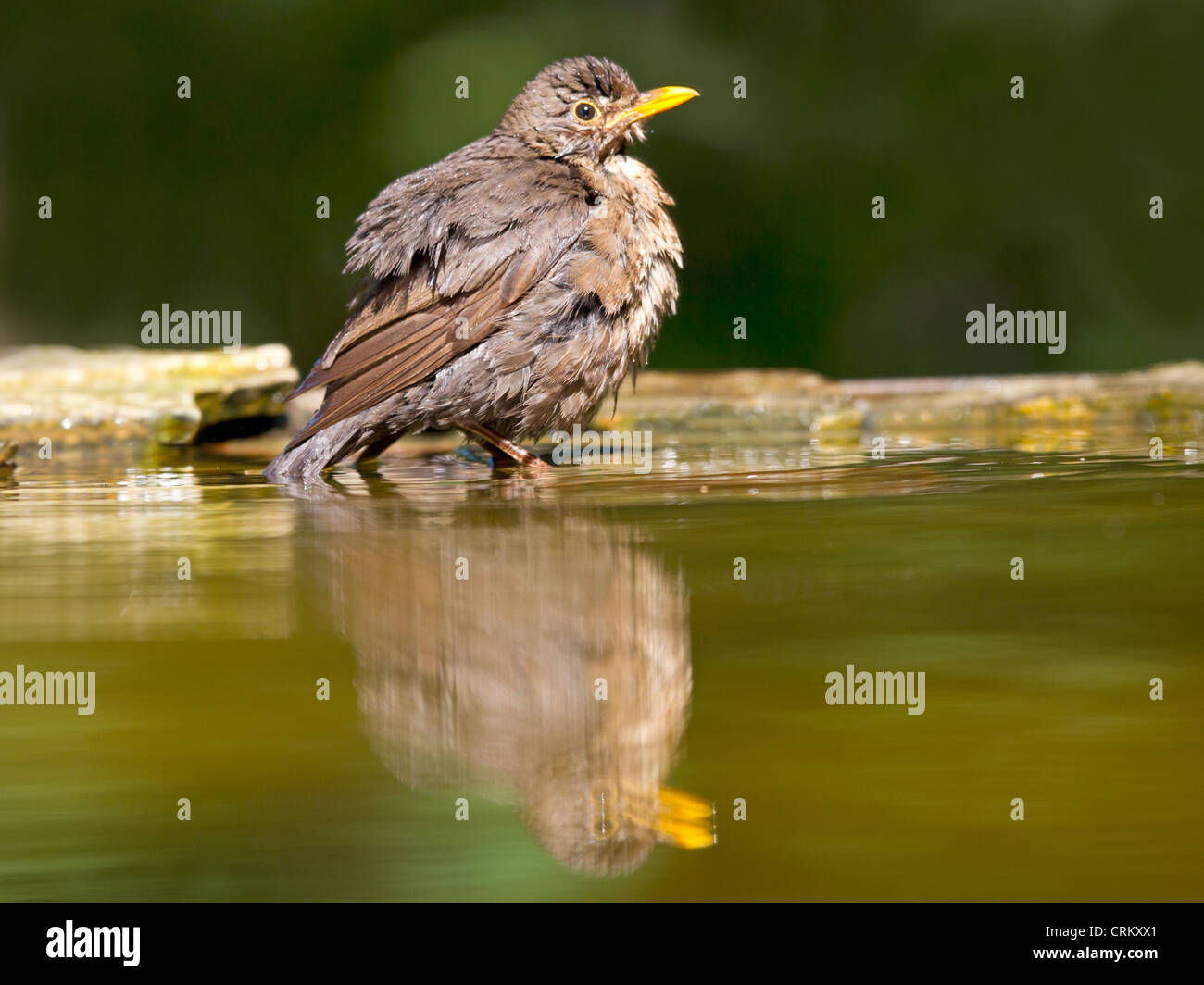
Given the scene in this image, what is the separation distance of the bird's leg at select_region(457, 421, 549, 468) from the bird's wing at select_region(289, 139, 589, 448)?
0.32 m

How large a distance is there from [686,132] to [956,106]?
156 centimetres

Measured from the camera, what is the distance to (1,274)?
28.7ft

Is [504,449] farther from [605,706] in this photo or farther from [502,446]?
[605,706]

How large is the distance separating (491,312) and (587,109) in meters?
1.13

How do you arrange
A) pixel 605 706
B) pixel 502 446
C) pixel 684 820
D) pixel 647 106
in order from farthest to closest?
pixel 647 106 < pixel 502 446 < pixel 605 706 < pixel 684 820

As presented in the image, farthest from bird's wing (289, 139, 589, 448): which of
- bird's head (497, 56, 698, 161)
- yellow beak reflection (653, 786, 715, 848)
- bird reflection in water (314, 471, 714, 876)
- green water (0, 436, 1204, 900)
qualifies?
yellow beak reflection (653, 786, 715, 848)

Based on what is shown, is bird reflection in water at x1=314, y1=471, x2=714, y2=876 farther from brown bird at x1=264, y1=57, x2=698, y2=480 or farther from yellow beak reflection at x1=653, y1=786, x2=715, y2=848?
brown bird at x1=264, y1=57, x2=698, y2=480

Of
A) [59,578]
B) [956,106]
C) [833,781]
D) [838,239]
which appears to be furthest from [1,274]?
[833,781]

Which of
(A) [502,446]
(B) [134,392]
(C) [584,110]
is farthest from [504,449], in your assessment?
(B) [134,392]

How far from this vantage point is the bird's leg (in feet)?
17.4

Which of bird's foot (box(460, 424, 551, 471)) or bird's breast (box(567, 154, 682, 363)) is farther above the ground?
bird's breast (box(567, 154, 682, 363))

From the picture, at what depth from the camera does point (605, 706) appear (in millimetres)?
2082

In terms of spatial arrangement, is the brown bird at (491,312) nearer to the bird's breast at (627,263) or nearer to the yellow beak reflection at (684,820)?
the bird's breast at (627,263)

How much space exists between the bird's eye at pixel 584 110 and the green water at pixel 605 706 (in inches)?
98.9
